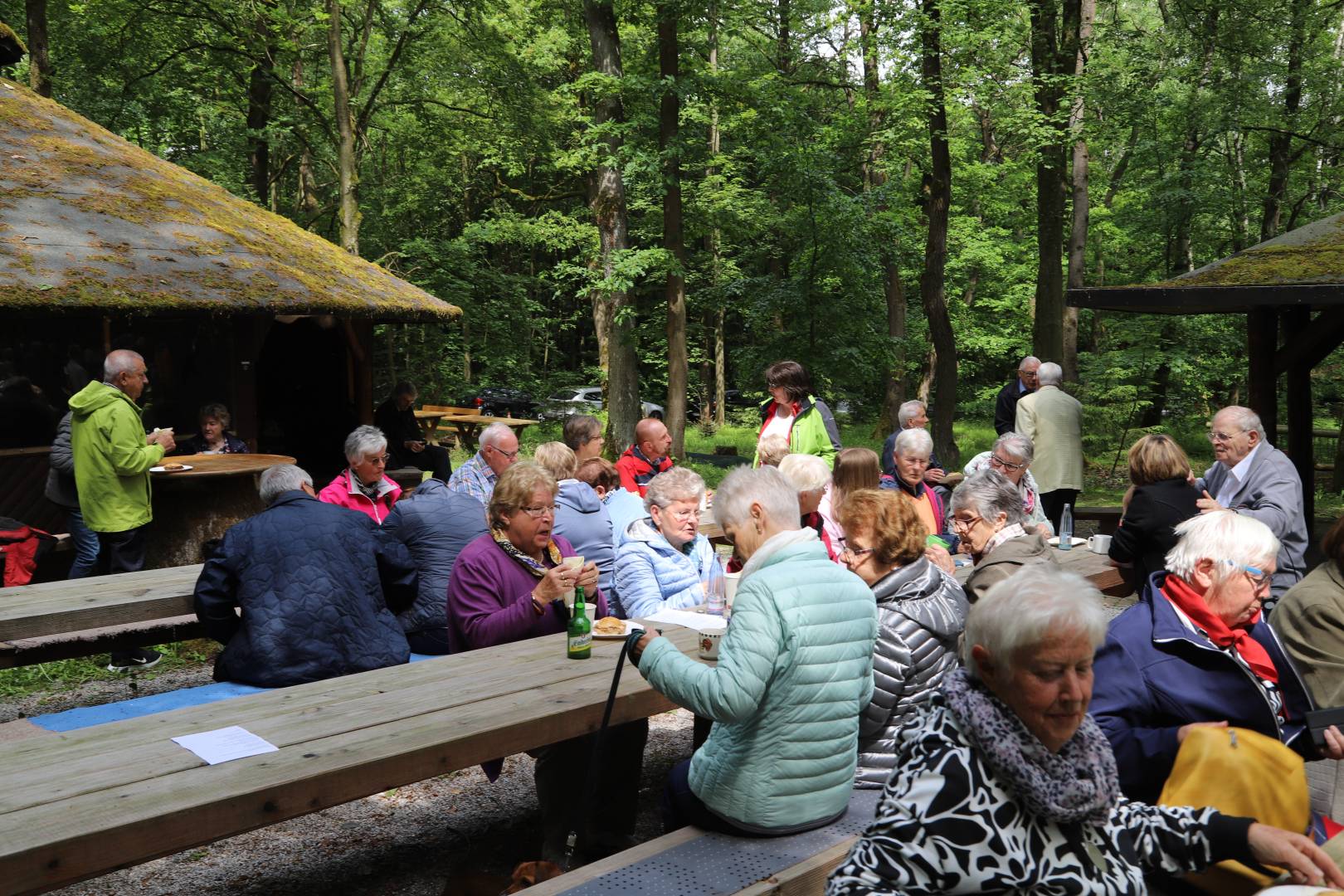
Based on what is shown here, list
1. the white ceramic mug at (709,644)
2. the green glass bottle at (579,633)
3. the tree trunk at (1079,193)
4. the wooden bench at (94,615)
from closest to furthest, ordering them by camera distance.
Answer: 1. the white ceramic mug at (709,644)
2. the green glass bottle at (579,633)
3. the wooden bench at (94,615)
4. the tree trunk at (1079,193)

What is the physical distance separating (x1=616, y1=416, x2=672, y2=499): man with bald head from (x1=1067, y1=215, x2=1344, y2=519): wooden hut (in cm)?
423

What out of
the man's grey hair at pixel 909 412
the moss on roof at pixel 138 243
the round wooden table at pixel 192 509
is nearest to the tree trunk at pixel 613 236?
the moss on roof at pixel 138 243

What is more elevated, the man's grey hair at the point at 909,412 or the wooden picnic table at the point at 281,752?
the man's grey hair at the point at 909,412

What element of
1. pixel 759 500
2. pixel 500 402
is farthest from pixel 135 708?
pixel 500 402

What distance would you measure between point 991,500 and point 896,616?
1540 mm

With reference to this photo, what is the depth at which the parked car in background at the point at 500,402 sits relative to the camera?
29.7 meters

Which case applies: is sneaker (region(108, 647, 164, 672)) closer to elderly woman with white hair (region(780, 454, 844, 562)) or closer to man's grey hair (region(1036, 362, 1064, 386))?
elderly woman with white hair (region(780, 454, 844, 562))

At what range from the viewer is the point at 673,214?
53.5ft

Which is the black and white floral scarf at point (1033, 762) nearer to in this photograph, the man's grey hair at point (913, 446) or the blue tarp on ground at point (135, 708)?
the blue tarp on ground at point (135, 708)

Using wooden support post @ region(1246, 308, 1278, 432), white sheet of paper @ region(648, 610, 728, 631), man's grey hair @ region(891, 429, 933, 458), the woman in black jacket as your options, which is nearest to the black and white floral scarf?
white sheet of paper @ region(648, 610, 728, 631)

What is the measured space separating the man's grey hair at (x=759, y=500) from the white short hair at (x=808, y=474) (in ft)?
8.26

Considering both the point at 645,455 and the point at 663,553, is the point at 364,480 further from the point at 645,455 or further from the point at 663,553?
the point at 663,553

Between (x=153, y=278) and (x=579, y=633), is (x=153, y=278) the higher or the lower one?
the higher one

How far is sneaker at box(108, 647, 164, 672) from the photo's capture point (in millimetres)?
6840
